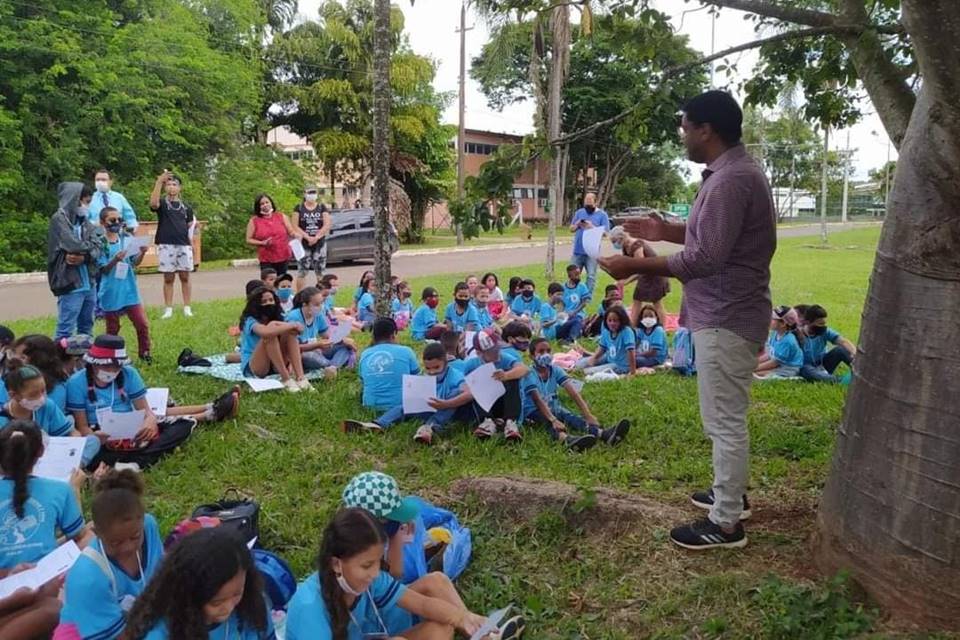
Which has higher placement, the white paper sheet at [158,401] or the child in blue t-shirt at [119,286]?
the child in blue t-shirt at [119,286]

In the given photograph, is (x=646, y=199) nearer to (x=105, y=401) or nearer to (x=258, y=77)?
(x=258, y=77)

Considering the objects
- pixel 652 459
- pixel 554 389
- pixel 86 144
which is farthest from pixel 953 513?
pixel 86 144

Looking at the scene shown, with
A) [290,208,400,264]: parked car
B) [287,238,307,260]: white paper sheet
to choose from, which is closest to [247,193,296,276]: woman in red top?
[287,238,307,260]: white paper sheet

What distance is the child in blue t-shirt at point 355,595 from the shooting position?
8.65 ft

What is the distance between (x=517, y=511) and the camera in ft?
13.6

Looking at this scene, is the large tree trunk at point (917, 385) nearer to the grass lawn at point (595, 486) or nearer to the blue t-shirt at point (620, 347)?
the grass lawn at point (595, 486)

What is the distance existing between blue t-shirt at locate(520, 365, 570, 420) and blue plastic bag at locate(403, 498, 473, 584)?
1.77m

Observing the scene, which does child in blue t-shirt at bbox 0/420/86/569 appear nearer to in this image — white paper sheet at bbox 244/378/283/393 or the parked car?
white paper sheet at bbox 244/378/283/393

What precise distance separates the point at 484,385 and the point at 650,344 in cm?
347

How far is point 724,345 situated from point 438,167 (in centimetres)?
2822

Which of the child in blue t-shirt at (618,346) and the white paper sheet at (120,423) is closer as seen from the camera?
the white paper sheet at (120,423)

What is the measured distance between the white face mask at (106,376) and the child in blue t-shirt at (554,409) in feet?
8.90

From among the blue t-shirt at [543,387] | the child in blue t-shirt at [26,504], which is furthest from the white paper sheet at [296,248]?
the child in blue t-shirt at [26,504]

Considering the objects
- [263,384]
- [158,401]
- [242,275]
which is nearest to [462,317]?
[263,384]
